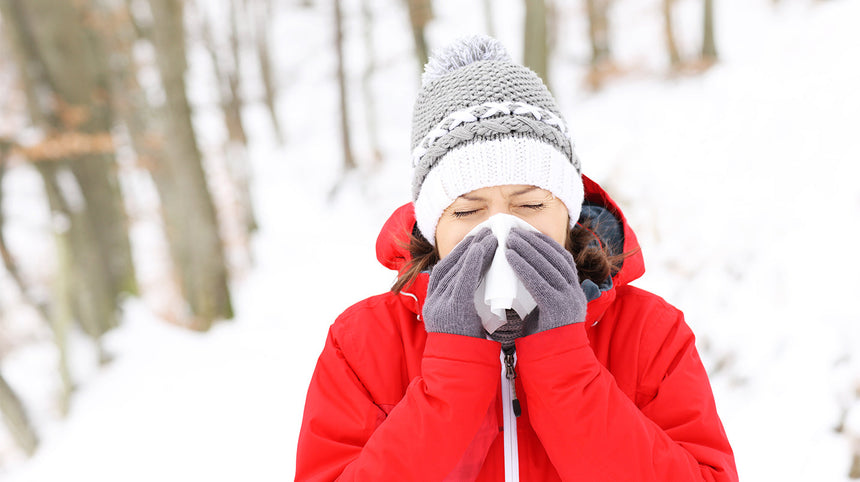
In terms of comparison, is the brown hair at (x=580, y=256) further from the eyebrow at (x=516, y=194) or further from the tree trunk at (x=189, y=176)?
the tree trunk at (x=189, y=176)

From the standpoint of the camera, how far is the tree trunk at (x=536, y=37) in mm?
7648

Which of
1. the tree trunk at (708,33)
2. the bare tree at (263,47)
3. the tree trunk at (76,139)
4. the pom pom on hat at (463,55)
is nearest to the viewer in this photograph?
the pom pom on hat at (463,55)

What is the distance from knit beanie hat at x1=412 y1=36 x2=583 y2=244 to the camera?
1.71 m

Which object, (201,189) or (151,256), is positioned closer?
(201,189)

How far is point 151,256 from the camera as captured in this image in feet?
58.6

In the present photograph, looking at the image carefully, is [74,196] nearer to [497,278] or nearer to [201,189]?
[201,189]

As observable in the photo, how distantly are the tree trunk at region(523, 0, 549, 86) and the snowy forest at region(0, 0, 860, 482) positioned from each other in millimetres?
30

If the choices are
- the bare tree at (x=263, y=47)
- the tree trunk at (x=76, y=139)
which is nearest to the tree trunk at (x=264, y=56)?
the bare tree at (x=263, y=47)

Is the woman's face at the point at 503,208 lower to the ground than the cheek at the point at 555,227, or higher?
higher

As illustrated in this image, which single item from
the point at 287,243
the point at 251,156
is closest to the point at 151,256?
the point at 251,156

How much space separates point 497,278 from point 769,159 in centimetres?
509

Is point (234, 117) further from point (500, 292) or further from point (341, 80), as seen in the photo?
point (500, 292)

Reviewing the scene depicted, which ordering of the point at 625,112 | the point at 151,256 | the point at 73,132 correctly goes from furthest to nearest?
the point at 151,256 < the point at 625,112 < the point at 73,132

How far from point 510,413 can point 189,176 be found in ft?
19.5
